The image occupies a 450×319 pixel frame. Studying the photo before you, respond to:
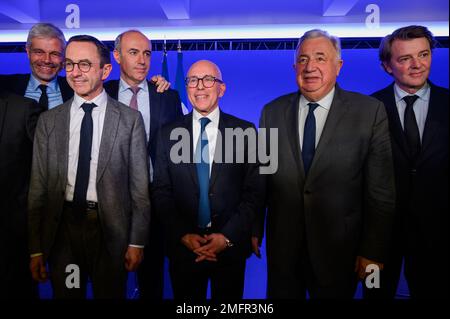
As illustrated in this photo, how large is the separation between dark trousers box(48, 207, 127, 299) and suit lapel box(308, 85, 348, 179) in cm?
143

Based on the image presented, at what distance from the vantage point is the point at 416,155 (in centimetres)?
194

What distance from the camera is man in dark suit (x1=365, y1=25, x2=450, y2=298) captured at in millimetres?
1945

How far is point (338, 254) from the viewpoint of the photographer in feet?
6.66

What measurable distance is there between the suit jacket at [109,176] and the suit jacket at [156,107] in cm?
8

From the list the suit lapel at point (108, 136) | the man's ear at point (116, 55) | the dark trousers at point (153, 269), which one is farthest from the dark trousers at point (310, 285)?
the man's ear at point (116, 55)

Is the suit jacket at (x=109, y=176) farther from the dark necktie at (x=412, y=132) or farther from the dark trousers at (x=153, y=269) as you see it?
the dark necktie at (x=412, y=132)

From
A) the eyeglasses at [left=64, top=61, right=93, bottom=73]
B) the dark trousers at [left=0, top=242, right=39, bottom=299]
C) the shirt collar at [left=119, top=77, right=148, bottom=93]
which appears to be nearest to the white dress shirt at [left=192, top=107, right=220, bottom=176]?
the shirt collar at [left=119, top=77, right=148, bottom=93]

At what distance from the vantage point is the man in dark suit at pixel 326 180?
191 centimetres

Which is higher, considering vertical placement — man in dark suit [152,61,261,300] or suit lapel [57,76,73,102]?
suit lapel [57,76,73,102]

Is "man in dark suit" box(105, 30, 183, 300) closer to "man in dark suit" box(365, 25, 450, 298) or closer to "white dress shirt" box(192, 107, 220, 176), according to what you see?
"white dress shirt" box(192, 107, 220, 176)

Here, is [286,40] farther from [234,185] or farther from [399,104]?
[234,185]

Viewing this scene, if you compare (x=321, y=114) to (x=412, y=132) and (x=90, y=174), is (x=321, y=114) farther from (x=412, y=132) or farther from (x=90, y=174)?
(x=90, y=174)

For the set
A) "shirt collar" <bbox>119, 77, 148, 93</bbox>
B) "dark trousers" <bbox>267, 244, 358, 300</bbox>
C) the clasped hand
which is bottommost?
"dark trousers" <bbox>267, 244, 358, 300</bbox>
